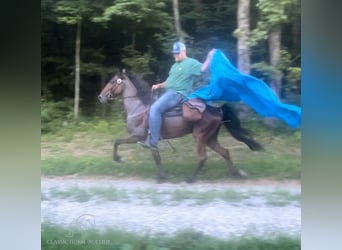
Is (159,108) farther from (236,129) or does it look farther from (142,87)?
(236,129)

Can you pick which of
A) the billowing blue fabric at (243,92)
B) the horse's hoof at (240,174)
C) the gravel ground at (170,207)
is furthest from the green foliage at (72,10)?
the horse's hoof at (240,174)

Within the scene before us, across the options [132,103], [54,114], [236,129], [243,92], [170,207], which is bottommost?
[170,207]

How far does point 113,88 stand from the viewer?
5.39 metres

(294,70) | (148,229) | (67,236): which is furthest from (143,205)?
(294,70)

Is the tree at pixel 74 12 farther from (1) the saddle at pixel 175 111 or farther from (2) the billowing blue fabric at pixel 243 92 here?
(2) the billowing blue fabric at pixel 243 92

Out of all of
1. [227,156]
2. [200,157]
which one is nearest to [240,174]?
[227,156]

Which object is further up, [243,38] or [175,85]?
[243,38]

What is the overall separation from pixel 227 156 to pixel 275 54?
1.15 m

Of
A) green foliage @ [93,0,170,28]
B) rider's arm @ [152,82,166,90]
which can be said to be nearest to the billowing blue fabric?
rider's arm @ [152,82,166,90]

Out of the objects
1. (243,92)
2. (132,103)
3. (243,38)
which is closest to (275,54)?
(243,38)

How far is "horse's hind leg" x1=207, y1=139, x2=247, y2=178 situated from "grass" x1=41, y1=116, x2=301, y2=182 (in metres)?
0.04

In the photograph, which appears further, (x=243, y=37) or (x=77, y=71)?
(x=77, y=71)

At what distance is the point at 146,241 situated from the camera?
530 centimetres

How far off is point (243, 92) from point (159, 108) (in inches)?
34.8
